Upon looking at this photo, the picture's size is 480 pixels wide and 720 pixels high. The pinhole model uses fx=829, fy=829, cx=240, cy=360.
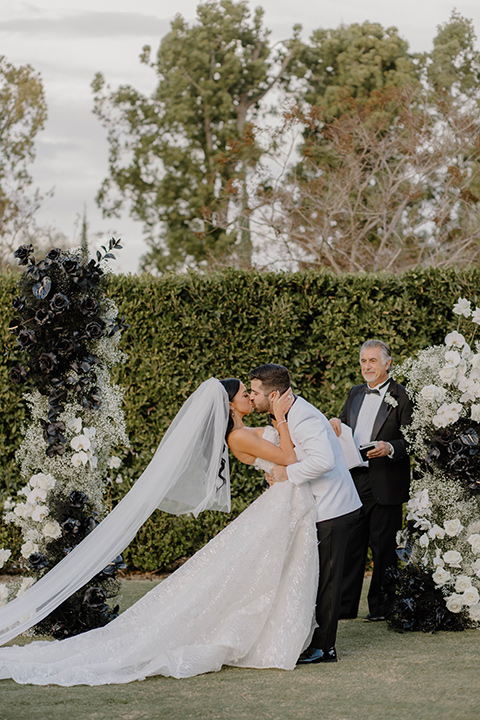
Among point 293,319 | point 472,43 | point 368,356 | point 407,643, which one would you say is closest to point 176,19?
point 472,43

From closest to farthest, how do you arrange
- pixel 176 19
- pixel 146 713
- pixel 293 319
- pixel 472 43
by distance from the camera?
1. pixel 146 713
2. pixel 293 319
3. pixel 472 43
4. pixel 176 19

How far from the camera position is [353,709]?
381cm

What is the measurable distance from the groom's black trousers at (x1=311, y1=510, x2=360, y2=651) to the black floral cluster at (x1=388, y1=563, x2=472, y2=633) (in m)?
1.05

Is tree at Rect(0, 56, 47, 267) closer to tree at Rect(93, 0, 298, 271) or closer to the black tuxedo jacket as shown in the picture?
tree at Rect(93, 0, 298, 271)

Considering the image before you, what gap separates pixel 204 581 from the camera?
477 centimetres

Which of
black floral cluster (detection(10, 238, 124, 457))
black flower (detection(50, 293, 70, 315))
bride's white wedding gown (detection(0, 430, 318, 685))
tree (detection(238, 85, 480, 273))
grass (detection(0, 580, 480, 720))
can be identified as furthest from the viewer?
tree (detection(238, 85, 480, 273))

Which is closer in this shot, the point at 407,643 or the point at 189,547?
the point at 407,643

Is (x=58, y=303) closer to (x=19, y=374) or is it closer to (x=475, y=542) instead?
(x=19, y=374)

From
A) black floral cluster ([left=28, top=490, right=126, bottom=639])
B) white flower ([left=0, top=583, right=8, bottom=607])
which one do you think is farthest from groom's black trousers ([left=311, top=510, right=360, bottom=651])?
white flower ([left=0, top=583, right=8, bottom=607])

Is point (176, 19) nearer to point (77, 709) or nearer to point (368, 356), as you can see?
point (368, 356)

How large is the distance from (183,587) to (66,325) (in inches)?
74.1

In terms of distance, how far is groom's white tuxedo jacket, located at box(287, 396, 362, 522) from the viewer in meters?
4.79

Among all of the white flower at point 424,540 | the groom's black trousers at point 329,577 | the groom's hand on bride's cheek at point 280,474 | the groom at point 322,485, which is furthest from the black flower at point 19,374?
the white flower at point 424,540

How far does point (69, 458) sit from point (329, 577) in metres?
1.92
